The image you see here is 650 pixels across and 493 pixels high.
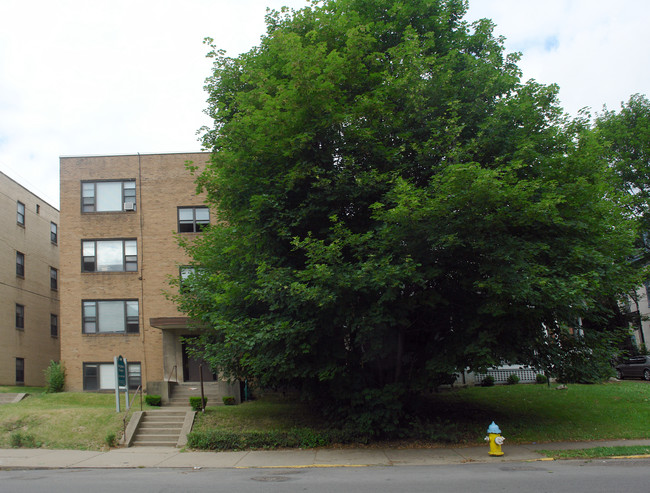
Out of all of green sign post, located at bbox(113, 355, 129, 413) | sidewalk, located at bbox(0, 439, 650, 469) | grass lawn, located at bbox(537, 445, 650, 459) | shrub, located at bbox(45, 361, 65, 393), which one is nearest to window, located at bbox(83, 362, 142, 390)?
shrub, located at bbox(45, 361, 65, 393)

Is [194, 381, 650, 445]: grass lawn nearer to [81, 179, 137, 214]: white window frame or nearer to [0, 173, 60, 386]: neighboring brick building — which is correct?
[81, 179, 137, 214]: white window frame

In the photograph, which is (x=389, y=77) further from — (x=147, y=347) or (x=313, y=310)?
(x=147, y=347)

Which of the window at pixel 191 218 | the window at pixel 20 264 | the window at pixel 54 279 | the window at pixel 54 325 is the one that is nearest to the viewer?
the window at pixel 191 218

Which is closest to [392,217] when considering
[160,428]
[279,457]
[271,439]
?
[279,457]

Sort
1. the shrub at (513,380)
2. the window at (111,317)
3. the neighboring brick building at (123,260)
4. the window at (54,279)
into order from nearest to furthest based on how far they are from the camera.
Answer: the shrub at (513,380)
the neighboring brick building at (123,260)
the window at (111,317)
the window at (54,279)

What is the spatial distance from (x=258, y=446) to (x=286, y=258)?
192 inches

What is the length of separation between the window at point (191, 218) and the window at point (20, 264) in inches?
458

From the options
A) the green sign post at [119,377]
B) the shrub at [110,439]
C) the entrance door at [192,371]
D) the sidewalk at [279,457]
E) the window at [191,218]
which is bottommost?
the sidewalk at [279,457]

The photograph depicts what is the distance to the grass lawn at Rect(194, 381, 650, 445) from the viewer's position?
43.4 feet

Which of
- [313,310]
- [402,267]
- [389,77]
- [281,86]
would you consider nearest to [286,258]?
[313,310]

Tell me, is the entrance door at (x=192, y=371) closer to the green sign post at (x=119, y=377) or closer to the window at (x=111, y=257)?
the window at (x=111, y=257)

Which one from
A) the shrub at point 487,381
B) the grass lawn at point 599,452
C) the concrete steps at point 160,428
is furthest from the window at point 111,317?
the grass lawn at point 599,452

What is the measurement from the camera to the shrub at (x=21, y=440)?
550 inches

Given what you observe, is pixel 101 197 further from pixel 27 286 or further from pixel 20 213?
pixel 27 286
